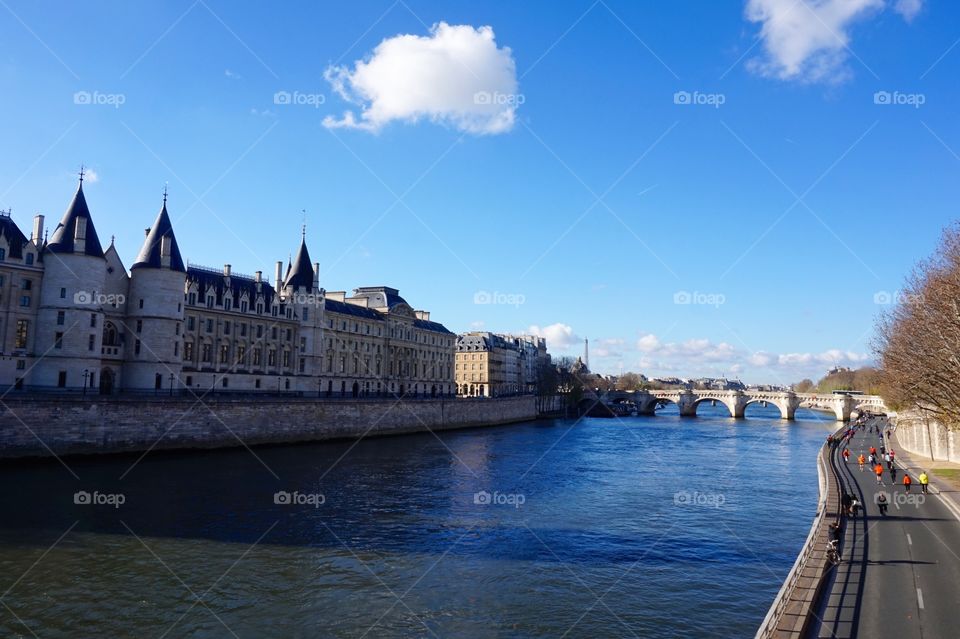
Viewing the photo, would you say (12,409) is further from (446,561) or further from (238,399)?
(446,561)

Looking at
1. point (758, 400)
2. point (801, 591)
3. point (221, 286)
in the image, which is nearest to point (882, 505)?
point (801, 591)

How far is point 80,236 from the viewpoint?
4738 cm

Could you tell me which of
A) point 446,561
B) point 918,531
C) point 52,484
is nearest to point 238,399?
point 52,484

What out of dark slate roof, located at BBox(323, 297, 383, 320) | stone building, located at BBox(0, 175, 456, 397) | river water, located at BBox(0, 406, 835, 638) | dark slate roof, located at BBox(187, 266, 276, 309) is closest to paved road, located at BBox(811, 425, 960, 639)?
river water, located at BBox(0, 406, 835, 638)

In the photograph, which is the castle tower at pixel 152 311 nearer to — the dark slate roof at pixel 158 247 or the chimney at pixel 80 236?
the dark slate roof at pixel 158 247

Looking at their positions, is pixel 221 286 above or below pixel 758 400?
above

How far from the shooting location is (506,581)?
1931 centimetres

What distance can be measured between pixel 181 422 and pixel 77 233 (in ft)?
51.2

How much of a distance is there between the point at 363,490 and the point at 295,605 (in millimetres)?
16982

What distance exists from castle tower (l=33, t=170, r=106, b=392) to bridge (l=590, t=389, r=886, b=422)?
109 metres

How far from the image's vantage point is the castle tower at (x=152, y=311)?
53969 millimetres

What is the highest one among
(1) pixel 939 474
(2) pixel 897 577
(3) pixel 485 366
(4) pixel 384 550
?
(3) pixel 485 366

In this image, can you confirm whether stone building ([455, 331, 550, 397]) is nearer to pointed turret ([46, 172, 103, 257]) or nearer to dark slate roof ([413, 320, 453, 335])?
dark slate roof ([413, 320, 453, 335])

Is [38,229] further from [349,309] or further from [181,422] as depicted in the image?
[349,309]
